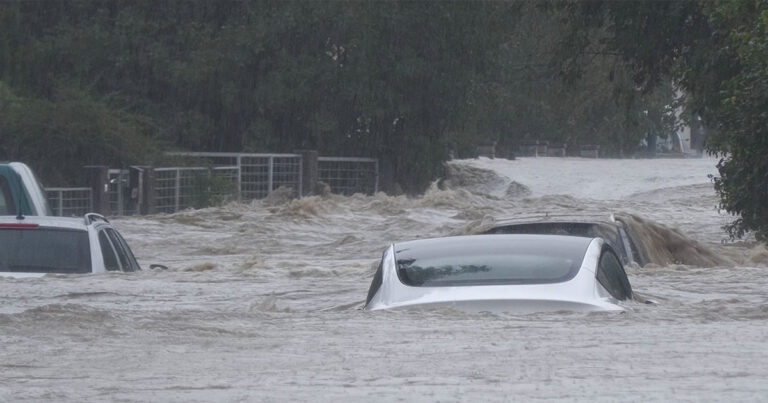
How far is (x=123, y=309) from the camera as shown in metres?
9.56

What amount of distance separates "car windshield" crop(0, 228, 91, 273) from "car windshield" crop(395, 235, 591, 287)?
11.5 feet

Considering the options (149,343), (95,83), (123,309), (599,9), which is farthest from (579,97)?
(149,343)

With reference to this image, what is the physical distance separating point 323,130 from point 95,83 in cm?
589

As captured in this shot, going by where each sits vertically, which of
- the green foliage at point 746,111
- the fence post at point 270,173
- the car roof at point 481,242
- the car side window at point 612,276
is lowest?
the fence post at point 270,173

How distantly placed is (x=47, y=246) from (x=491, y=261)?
14.9 feet

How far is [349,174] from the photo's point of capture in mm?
33125

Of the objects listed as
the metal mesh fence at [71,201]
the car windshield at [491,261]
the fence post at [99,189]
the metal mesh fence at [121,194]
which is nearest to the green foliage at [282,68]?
the metal mesh fence at [121,194]

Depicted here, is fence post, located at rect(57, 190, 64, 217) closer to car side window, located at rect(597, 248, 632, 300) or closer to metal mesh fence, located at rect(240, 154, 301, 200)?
metal mesh fence, located at rect(240, 154, 301, 200)

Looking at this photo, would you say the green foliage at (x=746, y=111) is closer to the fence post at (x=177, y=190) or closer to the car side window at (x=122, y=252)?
the car side window at (x=122, y=252)

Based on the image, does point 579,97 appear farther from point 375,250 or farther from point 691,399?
point 691,399

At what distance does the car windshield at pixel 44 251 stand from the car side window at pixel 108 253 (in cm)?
39

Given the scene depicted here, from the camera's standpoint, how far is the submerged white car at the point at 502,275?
300 inches

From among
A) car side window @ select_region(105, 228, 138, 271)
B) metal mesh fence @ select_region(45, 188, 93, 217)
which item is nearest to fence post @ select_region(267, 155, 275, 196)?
metal mesh fence @ select_region(45, 188, 93, 217)

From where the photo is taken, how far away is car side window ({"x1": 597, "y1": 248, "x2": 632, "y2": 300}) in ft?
27.2
